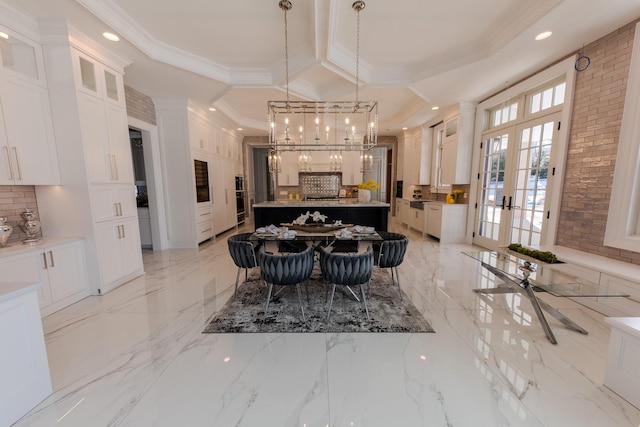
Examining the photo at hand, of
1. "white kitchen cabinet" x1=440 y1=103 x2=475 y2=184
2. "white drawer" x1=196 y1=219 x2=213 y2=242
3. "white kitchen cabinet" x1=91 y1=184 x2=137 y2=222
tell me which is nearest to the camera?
"white kitchen cabinet" x1=91 y1=184 x2=137 y2=222

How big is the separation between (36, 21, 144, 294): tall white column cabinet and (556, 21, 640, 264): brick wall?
5.85 meters

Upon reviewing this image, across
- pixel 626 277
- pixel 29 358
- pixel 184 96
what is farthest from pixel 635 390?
pixel 184 96

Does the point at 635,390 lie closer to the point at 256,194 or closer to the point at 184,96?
the point at 184,96

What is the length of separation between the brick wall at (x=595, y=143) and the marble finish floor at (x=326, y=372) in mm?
927

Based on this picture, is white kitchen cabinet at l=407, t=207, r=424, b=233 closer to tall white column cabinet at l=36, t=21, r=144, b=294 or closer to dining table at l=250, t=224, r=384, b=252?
dining table at l=250, t=224, r=384, b=252

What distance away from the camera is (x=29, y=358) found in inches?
57.0

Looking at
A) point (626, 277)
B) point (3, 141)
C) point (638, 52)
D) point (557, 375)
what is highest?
point (638, 52)

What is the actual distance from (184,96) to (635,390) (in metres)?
6.32

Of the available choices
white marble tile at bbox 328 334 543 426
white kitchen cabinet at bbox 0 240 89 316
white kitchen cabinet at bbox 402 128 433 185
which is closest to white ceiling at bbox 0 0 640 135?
white kitchen cabinet at bbox 402 128 433 185

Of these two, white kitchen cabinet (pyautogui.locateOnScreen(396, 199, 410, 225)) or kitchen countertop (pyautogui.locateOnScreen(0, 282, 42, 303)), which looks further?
white kitchen cabinet (pyautogui.locateOnScreen(396, 199, 410, 225))

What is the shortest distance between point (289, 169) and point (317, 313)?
6221 millimetres

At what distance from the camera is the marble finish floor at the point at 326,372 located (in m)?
1.41

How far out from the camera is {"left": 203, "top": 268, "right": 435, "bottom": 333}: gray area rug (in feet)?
7.38

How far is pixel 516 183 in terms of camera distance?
405cm
